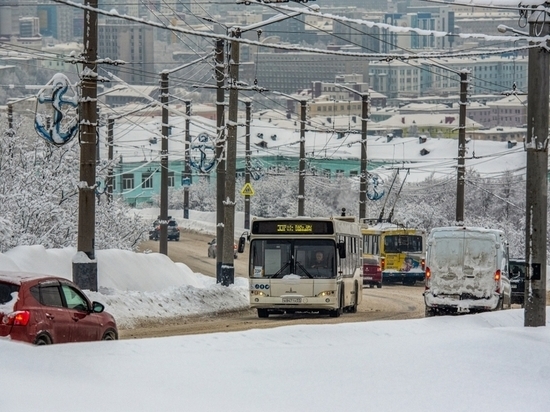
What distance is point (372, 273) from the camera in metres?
57.1

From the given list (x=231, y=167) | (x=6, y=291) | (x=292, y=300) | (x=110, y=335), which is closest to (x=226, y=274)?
(x=231, y=167)

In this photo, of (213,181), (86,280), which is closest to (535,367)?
(86,280)

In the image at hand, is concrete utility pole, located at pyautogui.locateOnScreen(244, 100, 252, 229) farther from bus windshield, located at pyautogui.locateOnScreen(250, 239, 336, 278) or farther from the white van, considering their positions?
the white van

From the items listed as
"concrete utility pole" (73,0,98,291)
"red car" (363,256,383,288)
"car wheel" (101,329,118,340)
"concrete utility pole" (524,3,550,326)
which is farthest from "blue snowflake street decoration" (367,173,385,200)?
"car wheel" (101,329,118,340)

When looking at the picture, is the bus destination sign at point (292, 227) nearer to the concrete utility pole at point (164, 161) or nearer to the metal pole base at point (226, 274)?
the metal pole base at point (226, 274)

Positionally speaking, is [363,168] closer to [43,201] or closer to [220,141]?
[43,201]

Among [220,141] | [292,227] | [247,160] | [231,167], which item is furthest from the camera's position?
[247,160]

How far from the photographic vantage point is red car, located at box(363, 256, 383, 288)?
57000mm

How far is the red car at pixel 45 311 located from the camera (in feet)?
59.8

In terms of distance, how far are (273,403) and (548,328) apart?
9.82 meters

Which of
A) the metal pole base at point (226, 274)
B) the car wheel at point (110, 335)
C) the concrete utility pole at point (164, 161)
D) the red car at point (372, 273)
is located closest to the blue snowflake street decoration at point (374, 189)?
the red car at point (372, 273)

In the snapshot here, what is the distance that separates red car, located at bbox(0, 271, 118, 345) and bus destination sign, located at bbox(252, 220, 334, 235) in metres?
12.5

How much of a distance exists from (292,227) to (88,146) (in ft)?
23.1

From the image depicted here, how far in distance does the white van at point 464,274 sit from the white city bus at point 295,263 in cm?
230
